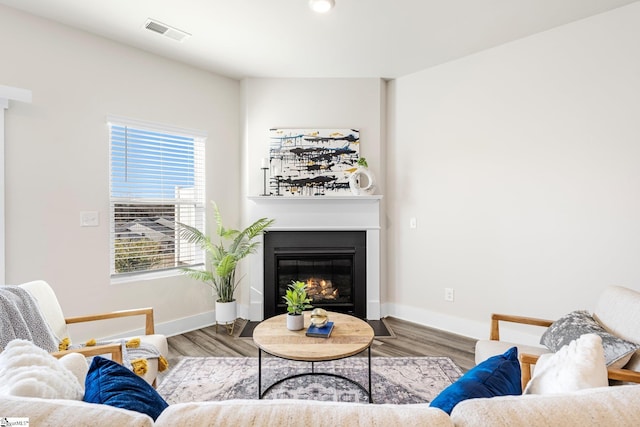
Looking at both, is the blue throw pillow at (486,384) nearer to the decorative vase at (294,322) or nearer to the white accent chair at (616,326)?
the white accent chair at (616,326)

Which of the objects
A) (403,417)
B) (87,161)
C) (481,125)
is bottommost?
(403,417)

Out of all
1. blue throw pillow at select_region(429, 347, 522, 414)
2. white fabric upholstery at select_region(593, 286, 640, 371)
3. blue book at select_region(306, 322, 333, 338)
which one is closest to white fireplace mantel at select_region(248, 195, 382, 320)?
blue book at select_region(306, 322, 333, 338)

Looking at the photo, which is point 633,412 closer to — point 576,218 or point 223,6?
point 576,218

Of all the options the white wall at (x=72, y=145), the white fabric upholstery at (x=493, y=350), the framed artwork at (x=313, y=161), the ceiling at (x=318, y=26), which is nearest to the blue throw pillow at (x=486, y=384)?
the white fabric upholstery at (x=493, y=350)

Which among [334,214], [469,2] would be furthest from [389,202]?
[469,2]

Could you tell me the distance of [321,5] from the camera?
2391mm

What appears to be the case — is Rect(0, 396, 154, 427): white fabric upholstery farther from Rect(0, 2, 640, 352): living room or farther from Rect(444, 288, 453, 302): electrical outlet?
Rect(444, 288, 453, 302): electrical outlet

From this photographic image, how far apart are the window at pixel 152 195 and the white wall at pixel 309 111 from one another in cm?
60

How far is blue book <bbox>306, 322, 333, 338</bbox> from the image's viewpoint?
2111 millimetres

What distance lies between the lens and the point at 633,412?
68 cm

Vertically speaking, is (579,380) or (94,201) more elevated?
(94,201)

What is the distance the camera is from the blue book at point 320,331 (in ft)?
6.93

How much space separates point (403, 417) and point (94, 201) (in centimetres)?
315

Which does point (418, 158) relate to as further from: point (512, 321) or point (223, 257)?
point (223, 257)
